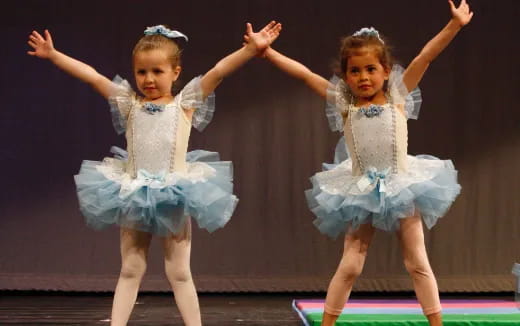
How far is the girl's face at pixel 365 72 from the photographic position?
2.66 m

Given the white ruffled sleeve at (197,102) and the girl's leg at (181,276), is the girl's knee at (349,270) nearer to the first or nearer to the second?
the girl's leg at (181,276)

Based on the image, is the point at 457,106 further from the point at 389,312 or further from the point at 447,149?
the point at 389,312

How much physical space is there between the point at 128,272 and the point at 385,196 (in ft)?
→ 3.24

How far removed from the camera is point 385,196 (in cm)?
257

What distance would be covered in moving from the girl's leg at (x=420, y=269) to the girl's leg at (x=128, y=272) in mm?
984

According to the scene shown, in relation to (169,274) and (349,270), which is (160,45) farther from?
(349,270)

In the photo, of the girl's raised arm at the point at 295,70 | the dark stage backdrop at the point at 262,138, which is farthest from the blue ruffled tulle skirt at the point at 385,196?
the dark stage backdrop at the point at 262,138

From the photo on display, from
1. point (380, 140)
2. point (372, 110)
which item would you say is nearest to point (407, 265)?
point (380, 140)

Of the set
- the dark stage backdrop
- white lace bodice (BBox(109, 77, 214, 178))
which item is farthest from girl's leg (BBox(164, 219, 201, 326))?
the dark stage backdrop

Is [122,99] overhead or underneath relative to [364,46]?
underneath

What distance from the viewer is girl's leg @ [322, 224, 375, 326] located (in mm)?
2645

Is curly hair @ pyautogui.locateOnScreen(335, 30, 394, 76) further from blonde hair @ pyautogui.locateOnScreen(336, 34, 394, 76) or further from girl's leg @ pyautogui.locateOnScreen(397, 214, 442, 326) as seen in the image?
girl's leg @ pyautogui.locateOnScreen(397, 214, 442, 326)

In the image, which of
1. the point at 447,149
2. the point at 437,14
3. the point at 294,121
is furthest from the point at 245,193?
the point at 437,14

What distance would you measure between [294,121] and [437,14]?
116 cm
